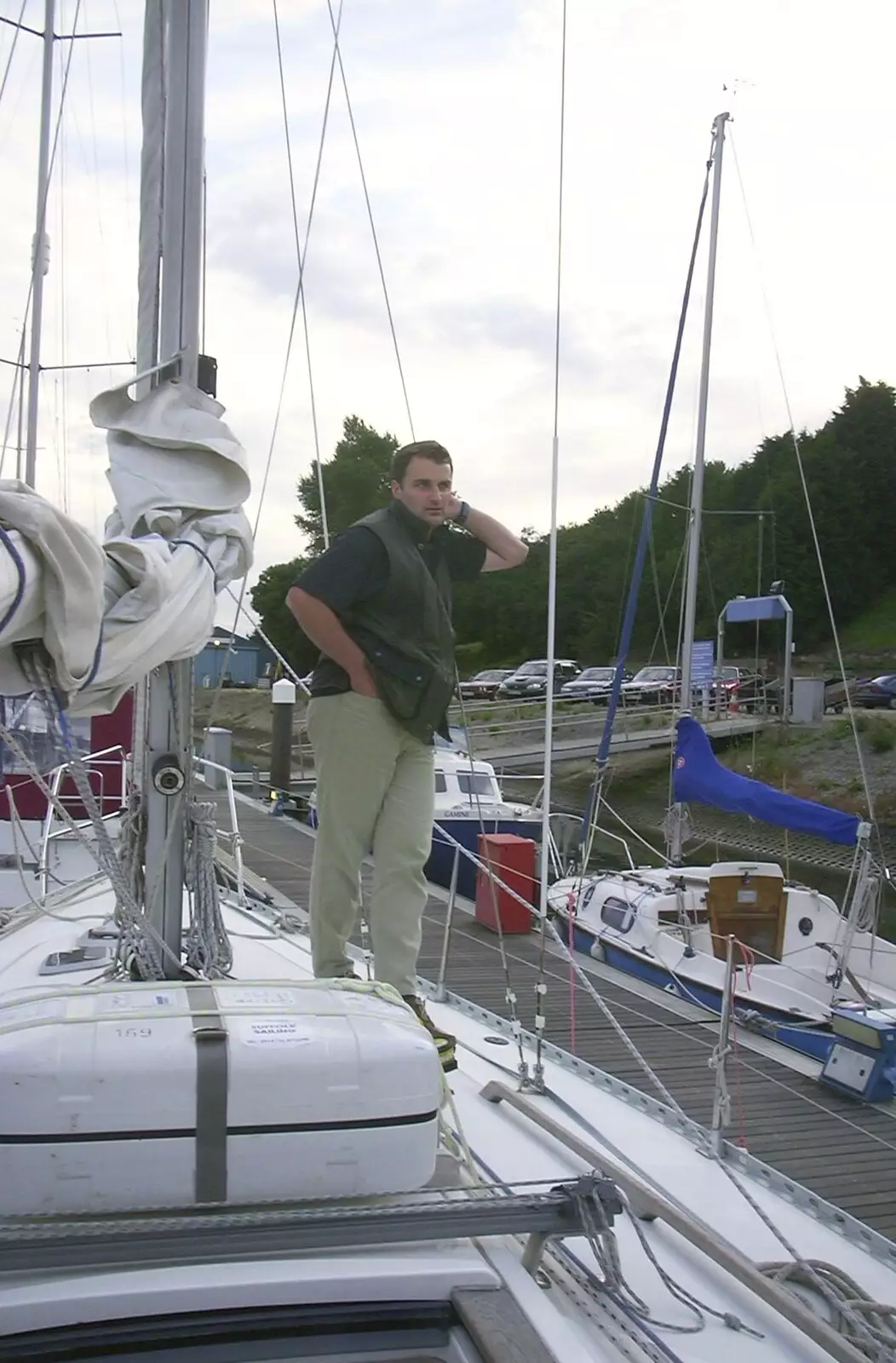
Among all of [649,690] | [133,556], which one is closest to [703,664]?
[649,690]

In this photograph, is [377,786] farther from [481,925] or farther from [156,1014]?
[481,925]

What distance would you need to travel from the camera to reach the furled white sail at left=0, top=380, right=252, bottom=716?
195cm

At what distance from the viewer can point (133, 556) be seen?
7.89 ft

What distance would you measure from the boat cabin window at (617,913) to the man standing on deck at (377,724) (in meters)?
7.10

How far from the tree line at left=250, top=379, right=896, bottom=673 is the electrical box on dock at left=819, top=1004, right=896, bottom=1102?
91.3 ft

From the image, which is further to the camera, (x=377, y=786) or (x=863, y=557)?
(x=863, y=557)

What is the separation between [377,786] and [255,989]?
820mm

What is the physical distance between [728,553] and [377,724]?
38.6 m

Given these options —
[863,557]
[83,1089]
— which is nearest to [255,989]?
[83,1089]

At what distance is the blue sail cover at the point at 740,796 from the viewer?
908cm

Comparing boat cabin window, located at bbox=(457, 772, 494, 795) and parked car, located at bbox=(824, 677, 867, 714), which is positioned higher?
parked car, located at bbox=(824, 677, 867, 714)

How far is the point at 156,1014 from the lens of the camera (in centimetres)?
198

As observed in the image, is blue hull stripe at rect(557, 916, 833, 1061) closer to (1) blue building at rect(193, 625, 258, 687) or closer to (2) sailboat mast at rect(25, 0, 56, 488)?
(1) blue building at rect(193, 625, 258, 687)

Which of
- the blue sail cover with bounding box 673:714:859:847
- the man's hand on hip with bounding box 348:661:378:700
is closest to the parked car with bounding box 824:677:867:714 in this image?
the blue sail cover with bounding box 673:714:859:847
